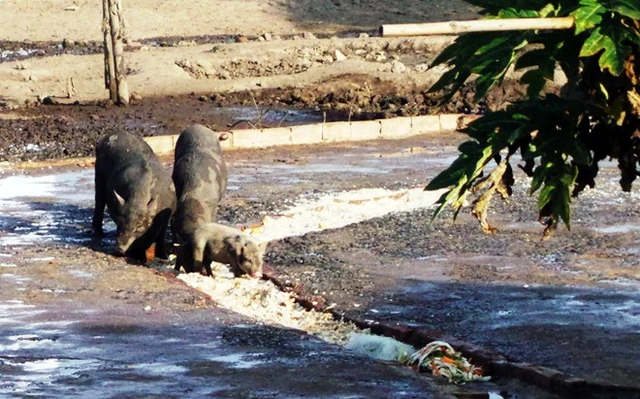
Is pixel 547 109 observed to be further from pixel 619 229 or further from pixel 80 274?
pixel 619 229

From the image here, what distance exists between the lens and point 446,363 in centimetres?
939

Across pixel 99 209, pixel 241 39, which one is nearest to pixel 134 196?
pixel 99 209

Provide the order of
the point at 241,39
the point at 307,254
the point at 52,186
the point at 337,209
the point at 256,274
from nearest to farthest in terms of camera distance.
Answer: the point at 256,274, the point at 307,254, the point at 337,209, the point at 52,186, the point at 241,39

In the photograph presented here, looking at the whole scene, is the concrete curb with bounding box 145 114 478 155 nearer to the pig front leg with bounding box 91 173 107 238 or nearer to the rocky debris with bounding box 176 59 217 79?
the pig front leg with bounding box 91 173 107 238

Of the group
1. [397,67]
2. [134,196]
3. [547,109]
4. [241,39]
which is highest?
[547,109]

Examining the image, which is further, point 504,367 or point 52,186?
point 52,186

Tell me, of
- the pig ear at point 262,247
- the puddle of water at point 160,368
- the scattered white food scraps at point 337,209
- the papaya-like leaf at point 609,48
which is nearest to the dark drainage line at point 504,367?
the pig ear at point 262,247

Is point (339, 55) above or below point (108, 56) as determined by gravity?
below

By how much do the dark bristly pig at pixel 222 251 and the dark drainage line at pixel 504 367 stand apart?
1372 mm

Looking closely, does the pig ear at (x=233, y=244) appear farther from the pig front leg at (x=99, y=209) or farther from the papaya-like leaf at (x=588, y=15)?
the papaya-like leaf at (x=588, y=15)

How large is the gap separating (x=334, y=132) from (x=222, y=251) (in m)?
9.77

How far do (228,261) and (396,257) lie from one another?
5.54ft

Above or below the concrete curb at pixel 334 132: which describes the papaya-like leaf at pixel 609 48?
above

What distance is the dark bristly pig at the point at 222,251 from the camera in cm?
1295
